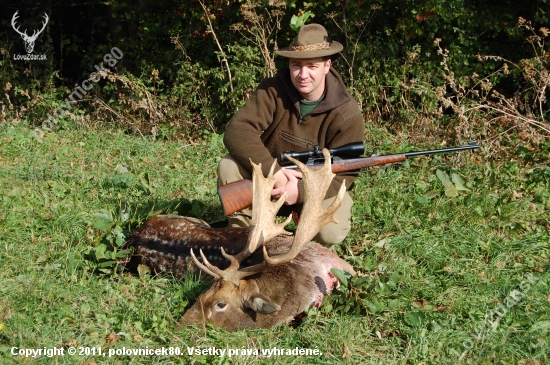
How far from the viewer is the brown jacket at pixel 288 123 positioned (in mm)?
4887

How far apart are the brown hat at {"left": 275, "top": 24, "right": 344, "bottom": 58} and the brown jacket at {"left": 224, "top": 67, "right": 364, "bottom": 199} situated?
12.3 inches

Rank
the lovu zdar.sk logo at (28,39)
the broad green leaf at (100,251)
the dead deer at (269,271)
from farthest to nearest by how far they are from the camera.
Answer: the lovu zdar.sk logo at (28,39) < the broad green leaf at (100,251) < the dead deer at (269,271)

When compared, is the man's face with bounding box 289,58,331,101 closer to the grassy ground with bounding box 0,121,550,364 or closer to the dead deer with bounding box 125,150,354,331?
the dead deer with bounding box 125,150,354,331

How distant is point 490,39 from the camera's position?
8.73m

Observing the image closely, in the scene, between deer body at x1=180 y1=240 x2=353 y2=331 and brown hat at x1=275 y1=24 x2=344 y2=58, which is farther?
brown hat at x1=275 y1=24 x2=344 y2=58

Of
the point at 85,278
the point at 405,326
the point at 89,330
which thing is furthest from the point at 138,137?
the point at 405,326

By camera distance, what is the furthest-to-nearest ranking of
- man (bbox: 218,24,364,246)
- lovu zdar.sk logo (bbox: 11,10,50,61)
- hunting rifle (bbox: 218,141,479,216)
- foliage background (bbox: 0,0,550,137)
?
lovu zdar.sk logo (bbox: 11,10,50,61), foliage background (bbox: 0,0,550,137), man (bbox: 218,24,364,246), hunting rifle (bbox: 218,141,479,216)

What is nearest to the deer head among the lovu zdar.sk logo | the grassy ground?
the grassy ground

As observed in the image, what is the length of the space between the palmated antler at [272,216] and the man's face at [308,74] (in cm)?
90

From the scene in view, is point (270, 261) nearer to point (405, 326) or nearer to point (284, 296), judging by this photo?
point (284, 296)

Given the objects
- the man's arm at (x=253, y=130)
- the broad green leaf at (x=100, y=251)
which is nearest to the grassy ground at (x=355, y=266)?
the broad green leaf at (x=100, y=251)

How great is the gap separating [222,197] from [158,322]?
3.30 ft

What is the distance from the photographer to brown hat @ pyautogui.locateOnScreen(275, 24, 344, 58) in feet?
15.4

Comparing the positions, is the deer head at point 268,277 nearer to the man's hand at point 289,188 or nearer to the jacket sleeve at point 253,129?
the man's hand at point 289,188
